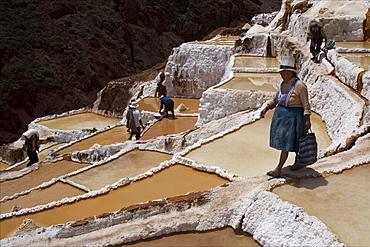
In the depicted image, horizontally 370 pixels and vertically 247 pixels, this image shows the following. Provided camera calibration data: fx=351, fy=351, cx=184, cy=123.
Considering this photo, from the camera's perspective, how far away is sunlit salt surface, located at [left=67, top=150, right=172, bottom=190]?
6.27m

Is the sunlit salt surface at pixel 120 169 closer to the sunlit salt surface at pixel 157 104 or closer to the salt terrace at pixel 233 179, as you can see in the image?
the salt terrace at pixel 233 179

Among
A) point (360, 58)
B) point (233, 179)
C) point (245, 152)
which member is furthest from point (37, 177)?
Result: point (360, 58)

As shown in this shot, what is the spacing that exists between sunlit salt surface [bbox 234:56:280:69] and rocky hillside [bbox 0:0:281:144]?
21.3 m

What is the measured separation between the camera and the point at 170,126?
39.6 feet

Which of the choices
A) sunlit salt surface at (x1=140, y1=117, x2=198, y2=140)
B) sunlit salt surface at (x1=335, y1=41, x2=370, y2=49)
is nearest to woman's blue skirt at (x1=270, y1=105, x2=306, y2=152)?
sunlit salt surface at (x1=335, y1=41, x2=370, y2=49)

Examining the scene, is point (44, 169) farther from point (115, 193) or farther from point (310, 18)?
point (310, 18)

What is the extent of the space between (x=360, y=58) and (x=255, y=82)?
275cm

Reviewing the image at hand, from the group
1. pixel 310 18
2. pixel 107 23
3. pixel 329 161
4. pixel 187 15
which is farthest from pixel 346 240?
pixel 187 15

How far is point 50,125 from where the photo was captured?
17328 millimetres

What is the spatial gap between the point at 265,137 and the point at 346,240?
369 cm

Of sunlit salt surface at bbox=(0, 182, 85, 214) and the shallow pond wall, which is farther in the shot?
the shallow pond wall

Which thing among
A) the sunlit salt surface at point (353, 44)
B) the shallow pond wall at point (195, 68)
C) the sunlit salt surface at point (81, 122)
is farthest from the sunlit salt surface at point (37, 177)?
the shallow pond wall at point (195, 68)

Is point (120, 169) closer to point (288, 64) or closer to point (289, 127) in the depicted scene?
point (289, 127)

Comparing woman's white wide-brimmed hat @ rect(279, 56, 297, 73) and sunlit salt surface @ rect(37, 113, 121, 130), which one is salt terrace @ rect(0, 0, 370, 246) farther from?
sunlit salt surface @ rect(37, 113, 121, 130)
